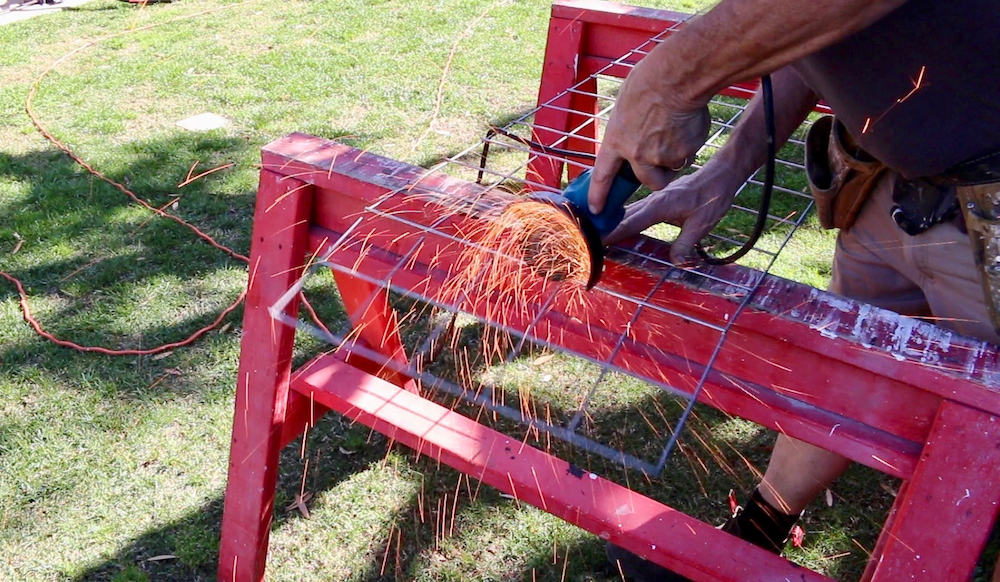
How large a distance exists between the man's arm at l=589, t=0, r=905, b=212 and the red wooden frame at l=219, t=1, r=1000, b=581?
208 mm

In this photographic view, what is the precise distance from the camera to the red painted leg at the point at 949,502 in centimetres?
124

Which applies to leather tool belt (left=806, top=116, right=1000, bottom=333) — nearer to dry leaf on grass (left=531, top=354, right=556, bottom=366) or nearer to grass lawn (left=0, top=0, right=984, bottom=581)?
grass lawn (left=0, top=0, right=984, bottom=581)

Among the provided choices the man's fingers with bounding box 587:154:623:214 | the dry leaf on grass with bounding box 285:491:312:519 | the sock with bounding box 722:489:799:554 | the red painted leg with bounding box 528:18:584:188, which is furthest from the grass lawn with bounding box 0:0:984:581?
the man's fingers with bounding box 587:154:623:214

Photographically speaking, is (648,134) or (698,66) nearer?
(698,66)

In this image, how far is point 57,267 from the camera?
11.9 ft

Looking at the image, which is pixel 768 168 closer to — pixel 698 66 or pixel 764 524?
pixel 698 66

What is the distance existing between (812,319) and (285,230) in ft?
3.45

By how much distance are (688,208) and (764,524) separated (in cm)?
102

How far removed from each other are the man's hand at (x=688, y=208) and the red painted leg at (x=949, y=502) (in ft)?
1.71

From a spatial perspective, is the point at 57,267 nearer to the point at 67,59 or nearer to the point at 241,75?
the point at 241,75

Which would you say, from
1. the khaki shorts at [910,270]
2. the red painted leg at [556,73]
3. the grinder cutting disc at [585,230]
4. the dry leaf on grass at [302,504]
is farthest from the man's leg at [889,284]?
the dry leaf on grass at [302,504]

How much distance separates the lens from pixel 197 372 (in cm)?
309

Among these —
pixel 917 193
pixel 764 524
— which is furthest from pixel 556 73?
pixel 764 524

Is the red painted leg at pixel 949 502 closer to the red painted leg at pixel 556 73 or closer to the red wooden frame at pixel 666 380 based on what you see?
the red wooden frame at pixel 666 380
